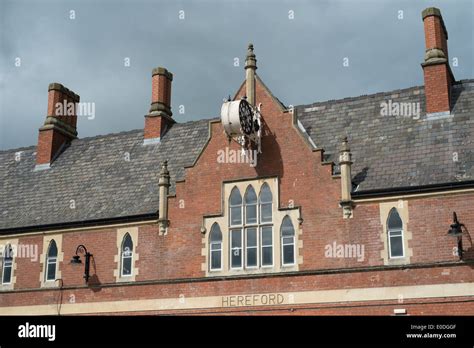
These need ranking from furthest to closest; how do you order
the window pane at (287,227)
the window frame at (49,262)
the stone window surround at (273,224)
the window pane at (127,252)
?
the window frame at (49,262)
the window pane at (127,252)
the window pane at (287,227)
the stone window surround at (273,224)

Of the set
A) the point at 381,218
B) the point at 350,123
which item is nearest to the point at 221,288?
the point at 381,218

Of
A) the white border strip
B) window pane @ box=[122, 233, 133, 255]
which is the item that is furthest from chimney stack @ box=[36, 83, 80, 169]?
the white border strip

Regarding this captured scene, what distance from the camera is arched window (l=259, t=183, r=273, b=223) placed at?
23766mm

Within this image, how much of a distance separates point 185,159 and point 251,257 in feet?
20.5

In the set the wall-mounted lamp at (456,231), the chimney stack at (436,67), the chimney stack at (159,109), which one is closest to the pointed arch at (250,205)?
the wall-mounted lamp at (456,231)

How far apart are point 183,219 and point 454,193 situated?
9.32 metres

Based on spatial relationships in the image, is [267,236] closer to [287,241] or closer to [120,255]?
[287,241]

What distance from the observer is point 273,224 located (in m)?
23.5

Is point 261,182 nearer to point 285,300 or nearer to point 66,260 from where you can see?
point 285,300

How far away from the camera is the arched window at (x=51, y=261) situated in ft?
88.7

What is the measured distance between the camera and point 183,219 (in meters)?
24.9

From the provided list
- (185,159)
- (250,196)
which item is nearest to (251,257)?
(250,196)

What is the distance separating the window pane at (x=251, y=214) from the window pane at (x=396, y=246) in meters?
4.71

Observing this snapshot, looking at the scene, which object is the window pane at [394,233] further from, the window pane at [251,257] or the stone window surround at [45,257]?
the stone window surround at [45,257]
